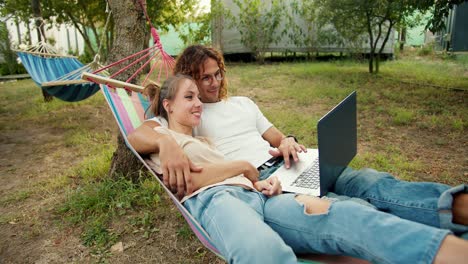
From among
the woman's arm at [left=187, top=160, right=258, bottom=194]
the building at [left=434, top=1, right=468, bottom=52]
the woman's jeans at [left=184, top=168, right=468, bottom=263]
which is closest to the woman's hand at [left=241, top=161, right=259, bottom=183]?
the woman's arm at [left=187, top=160, right=258, bottom=194]

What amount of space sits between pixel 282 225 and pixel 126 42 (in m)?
1.86

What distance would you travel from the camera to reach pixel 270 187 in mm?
1489

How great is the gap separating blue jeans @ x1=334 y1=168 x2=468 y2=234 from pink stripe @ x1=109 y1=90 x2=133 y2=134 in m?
1.07

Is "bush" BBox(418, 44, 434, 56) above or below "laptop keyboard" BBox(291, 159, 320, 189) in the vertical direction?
above

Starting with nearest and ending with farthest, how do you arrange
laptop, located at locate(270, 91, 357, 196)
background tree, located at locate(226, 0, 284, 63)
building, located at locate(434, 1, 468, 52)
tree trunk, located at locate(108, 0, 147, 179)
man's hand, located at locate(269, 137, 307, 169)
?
laptop, located at locate(270, 91, 357, 196)
man's hand, located at locate(269, 137, 307, 169)
tree trunk, located at locate(108, 0, 147, 179)
building, located at locate(434, 1, 468, 52)
background tree, located at locate(226, 0, 284, 63)

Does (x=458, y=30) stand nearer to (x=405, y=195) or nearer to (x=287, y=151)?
(x=287, y=151)

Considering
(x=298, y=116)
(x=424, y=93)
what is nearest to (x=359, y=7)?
(x=424, y=93)

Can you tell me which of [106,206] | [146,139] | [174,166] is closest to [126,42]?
[106,206]

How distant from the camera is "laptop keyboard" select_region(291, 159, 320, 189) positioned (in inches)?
64.2

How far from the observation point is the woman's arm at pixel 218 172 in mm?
1480

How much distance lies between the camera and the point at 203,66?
1.94m

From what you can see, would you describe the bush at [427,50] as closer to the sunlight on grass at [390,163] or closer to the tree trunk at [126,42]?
the sunlight on grass at [390,163]

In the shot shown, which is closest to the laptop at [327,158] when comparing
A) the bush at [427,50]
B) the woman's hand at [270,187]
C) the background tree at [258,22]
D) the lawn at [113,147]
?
the woman's hand at [270,187]

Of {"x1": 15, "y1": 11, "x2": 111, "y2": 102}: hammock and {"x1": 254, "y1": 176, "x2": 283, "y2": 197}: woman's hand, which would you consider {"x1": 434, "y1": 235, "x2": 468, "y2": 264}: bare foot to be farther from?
{"x1": 15, "y1": 11, "x2": 111, "y2": 102}: hammock
